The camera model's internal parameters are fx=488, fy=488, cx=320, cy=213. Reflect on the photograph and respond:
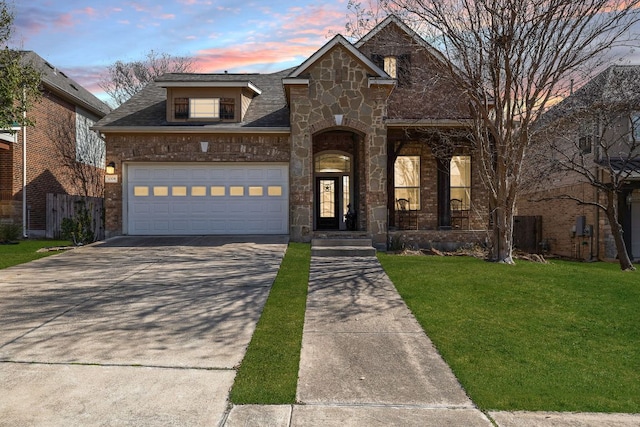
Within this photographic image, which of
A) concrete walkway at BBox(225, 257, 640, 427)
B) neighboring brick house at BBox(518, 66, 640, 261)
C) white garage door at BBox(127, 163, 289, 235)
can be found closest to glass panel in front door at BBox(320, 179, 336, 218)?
white garage door at BBox(127, 163, 289, 235)

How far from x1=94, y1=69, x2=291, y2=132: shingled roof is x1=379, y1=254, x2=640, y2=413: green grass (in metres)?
8.40

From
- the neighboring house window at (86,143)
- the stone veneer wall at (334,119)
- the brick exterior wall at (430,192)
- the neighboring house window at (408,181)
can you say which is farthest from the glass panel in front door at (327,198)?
the neighboring house window at (86,143)

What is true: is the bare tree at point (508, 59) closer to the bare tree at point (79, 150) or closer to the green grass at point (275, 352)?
the green grass at point (275, 352)

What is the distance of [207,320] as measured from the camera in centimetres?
654

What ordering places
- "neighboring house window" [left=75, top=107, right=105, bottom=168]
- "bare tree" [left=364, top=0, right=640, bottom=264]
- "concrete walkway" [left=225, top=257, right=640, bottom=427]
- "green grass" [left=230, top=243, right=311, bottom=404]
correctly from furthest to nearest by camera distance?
1. "neighboring house window" [left=75, top=107, right=105, bottom=168]
2. "bare tree" [left=364, top=0, right=640, bottom=264]
3. "green grass" [left=230, top=243, right=311, bottom=404]
4. "concrete walkway" [left=225, top=257, right=640, bottom=427]

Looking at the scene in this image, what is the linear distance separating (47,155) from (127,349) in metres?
17.9

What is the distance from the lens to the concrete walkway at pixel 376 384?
3.88 metres

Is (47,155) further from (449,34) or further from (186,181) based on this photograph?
(449,34)

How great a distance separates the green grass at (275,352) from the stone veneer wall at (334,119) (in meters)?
6.20

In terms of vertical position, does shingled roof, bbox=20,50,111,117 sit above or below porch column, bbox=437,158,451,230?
above

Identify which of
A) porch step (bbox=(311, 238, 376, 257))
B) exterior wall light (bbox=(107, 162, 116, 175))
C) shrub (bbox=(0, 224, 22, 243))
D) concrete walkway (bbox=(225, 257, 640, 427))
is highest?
exterior wall light (bbox=(107, 162, 116, 175))

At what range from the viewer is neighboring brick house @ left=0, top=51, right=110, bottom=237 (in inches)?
704

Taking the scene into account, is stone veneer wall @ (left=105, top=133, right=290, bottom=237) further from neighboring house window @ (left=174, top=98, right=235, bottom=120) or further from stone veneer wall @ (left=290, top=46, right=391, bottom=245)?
stone veneer wall @ (left=290, top=46, right=391, bottom=245)

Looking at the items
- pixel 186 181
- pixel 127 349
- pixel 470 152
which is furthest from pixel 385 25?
pixel 127 349
